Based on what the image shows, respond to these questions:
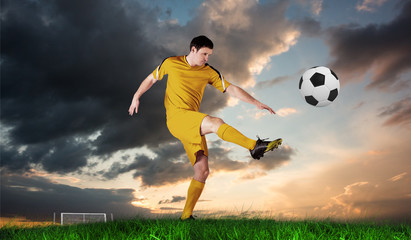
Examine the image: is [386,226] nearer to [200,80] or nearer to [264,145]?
[264,145]

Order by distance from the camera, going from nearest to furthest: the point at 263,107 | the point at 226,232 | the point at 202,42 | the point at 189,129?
the point at 226,232 < the point at 189,129 < the point at 202,42 < the point at 263,107

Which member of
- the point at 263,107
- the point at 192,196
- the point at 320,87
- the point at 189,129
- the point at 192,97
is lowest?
the point at 192,196

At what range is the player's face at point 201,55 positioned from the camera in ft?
20.9

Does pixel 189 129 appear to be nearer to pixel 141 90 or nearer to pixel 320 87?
pixel 141 90

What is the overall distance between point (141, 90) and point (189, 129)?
1.58m

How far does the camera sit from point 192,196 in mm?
6789

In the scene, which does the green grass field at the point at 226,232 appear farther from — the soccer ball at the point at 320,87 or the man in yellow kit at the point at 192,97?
the soccer ball at the point at 320,87

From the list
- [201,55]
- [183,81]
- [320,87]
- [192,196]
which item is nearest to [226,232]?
[192,196]

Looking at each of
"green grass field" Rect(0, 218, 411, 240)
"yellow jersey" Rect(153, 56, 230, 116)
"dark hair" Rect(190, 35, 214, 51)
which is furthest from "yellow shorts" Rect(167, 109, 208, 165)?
"green grass field" Rect(0, 218, 411, 240)

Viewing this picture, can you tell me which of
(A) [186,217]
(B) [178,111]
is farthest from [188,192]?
(B) [178,111]

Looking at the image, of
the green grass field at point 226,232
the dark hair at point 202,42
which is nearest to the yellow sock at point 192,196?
the green grass field at point 226,232

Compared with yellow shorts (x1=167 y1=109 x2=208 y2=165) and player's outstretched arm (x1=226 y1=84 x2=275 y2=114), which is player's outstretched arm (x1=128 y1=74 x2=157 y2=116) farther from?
player's outstretched arm (x1=226 y1=84 x2=275 y2=114)

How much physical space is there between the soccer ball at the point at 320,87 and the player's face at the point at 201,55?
7.96ft

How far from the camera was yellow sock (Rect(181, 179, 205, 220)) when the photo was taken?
22.1ft
